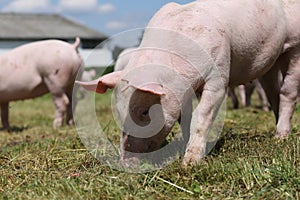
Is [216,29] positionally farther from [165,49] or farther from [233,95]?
[233,95]

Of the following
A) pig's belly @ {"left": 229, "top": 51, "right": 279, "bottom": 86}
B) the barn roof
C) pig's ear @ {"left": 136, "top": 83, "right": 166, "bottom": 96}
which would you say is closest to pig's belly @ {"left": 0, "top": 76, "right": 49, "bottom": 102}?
pig's belly @ {"left": 229, "top": 51, "right": 279, "bottom": 86}

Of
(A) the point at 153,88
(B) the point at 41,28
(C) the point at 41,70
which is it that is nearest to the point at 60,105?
(C) the point at 41,70

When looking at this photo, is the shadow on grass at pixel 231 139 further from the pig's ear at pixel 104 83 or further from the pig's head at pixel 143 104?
the pig's ear at pixel 104 83

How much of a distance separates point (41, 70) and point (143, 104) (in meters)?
5.69

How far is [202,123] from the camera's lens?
13.6 feet

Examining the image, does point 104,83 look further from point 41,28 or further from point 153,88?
point 41,28

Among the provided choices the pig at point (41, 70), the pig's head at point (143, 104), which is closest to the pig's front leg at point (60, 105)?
the pig at point (41, 70)

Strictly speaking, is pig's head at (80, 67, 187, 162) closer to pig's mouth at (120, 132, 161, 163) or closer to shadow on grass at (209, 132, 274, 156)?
pig's mouth at (120, 132, 161, 163)

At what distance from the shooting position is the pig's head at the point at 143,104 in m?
3.85

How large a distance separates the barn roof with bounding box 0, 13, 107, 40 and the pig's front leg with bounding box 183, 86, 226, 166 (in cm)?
3383

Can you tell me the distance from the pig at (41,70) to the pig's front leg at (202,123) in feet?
17.2

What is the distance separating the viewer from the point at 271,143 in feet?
14.7

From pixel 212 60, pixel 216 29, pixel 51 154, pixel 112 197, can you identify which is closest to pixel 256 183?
pixel 112 197

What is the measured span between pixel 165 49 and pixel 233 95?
26.8 feet
